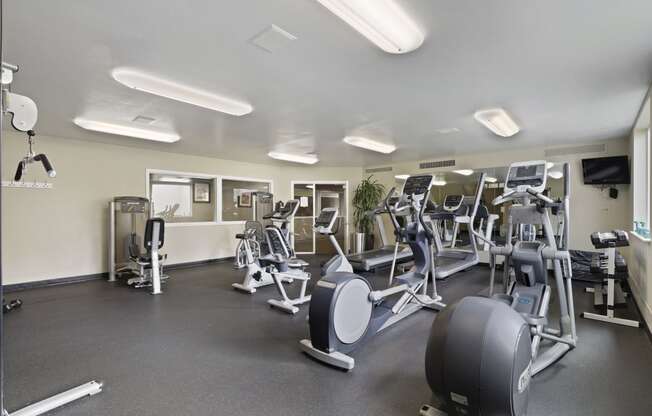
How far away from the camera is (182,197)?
6.98m

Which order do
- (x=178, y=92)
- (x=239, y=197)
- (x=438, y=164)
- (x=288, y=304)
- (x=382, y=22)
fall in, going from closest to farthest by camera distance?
(x=382, y=22) → (x=178, y=92) → (x=288, y=304) → (x=438, y=164) → (x=239, y=197)

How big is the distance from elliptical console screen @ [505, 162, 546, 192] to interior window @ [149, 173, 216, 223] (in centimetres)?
617

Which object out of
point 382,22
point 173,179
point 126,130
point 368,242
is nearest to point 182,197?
point 173,179

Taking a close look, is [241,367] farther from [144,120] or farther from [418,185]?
[144,120]

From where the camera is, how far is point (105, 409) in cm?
208

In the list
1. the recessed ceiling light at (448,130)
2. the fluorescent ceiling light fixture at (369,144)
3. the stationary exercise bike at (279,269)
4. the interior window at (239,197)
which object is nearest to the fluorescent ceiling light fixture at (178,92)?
the stationary exercise bike at (279,269)

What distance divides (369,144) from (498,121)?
2.18m

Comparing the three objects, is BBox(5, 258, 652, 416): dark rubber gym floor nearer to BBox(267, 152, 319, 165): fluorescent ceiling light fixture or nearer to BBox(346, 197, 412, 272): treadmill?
BBox(346, 197, 412, 272): treadmill

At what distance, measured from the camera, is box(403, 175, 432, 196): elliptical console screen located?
3.71 meters

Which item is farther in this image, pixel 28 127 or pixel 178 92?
pixel 178 92

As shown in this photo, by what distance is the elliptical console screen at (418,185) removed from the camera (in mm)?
3715

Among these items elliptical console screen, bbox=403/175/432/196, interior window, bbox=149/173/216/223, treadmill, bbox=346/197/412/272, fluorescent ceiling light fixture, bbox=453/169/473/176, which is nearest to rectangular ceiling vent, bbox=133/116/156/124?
interior window, bbox=149/173/216/223

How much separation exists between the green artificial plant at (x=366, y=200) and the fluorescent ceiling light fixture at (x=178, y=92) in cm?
484

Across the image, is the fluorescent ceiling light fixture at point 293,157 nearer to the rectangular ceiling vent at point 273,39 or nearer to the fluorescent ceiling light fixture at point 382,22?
the rectangular ceiling vent at point 273,39
